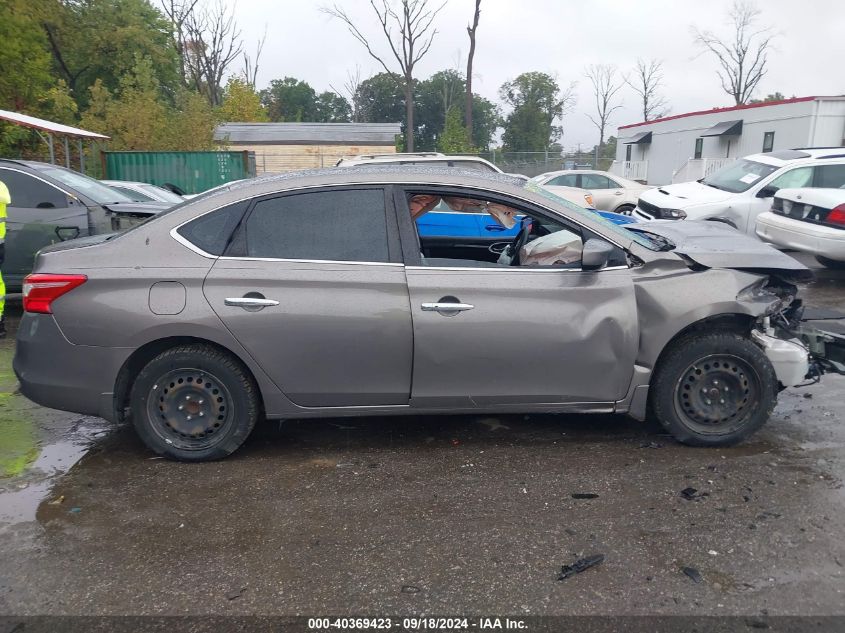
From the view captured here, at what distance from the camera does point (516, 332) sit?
397cm

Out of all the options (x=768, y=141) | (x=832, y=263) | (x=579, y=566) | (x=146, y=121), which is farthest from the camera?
(x=768, y=141)

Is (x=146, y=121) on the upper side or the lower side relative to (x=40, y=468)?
upper

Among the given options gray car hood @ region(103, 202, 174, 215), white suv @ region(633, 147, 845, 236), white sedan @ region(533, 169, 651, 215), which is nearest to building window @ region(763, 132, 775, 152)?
white sedan @ region(533, 169, 651, 215)

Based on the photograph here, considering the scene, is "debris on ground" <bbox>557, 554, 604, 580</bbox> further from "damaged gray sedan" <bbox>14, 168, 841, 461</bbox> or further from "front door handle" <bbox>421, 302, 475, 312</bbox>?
"front door handle" <bbox>421, 302, 475, 312</bbox>

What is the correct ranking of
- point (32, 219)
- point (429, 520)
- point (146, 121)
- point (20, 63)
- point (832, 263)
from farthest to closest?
point (20, 63) → point (146, 121) → point (832, 263) → point (32, 219) → point (429, 520)

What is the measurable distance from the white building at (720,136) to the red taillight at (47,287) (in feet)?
84.9

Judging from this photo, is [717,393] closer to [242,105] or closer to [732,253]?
[732,253]

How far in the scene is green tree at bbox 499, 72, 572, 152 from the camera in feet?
185

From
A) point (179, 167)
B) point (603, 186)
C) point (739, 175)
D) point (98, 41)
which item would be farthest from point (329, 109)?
point (739, 175)

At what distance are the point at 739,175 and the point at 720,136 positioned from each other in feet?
68.8

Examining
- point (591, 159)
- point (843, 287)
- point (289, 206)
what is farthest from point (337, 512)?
point (591, 159)

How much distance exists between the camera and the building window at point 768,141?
26.6 m

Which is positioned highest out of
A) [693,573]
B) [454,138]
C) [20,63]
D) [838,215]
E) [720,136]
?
[20,63]

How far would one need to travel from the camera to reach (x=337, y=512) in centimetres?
355
